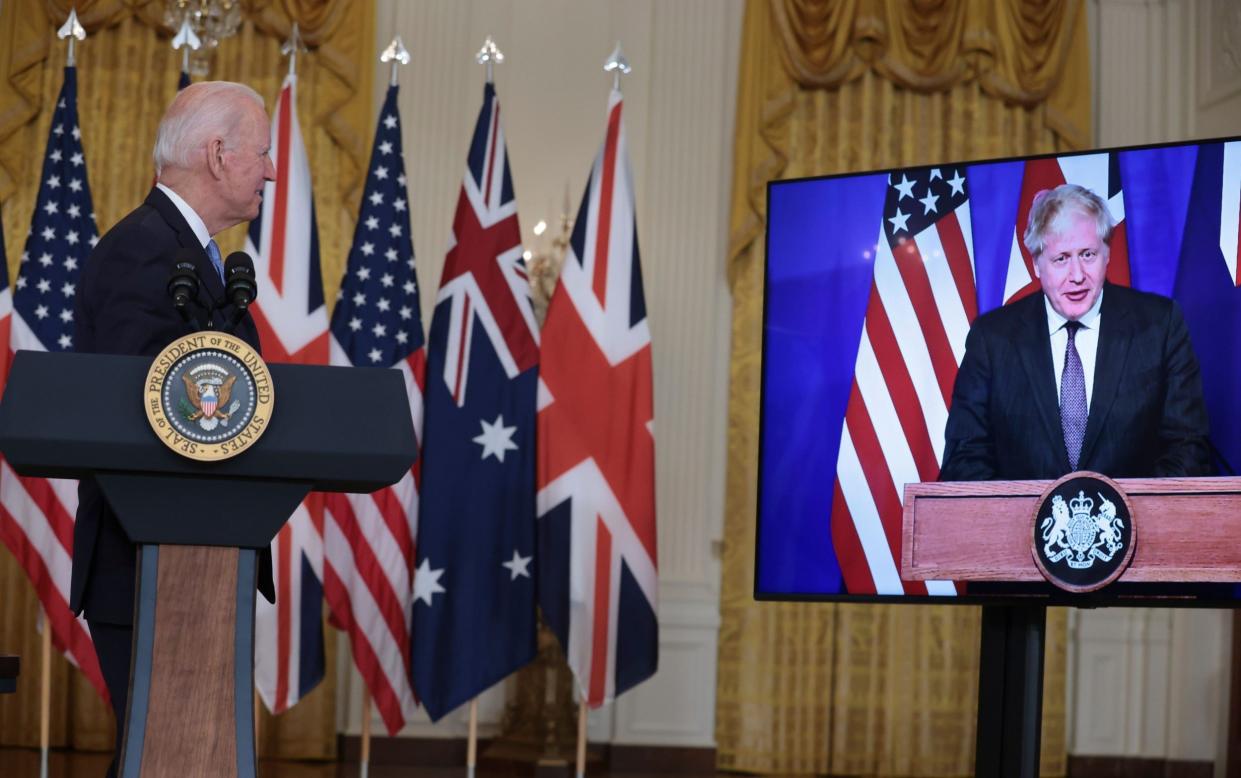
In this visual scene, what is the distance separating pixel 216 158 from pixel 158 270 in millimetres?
269

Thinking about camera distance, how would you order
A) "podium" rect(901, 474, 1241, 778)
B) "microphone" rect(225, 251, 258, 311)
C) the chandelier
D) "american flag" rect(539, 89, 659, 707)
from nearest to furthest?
"microphone" rect(225, 251, 258, 311) < "podium" rect(901, 474, 1241, 778) < "american flag" rect(539, 89, 659, 707) < the chandelier

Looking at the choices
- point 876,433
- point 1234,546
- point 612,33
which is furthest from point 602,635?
point 612,33

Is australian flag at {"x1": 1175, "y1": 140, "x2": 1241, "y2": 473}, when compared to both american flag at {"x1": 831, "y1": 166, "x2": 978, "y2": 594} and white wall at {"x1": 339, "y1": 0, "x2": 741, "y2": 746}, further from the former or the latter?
white wall at {"x1": 339, "y1": 0, "x2": 741, "y2": 746}

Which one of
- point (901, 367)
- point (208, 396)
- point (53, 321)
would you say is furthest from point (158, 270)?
point (53, 321)

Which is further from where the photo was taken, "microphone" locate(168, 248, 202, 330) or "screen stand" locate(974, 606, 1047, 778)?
"screen stand" locate(974, 606, 1047, 778)

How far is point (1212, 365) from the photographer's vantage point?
358cm

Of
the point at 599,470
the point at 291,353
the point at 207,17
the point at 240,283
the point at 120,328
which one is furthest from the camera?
the point at 207,17

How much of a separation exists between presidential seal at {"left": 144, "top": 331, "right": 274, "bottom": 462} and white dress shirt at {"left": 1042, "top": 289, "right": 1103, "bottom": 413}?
2277mm

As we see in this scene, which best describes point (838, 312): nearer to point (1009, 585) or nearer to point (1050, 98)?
point (1009, 585)

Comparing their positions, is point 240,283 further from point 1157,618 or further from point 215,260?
point 1157,618

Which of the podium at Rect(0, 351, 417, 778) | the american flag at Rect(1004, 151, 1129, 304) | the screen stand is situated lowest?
the screen stand

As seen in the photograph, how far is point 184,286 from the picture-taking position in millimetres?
2299

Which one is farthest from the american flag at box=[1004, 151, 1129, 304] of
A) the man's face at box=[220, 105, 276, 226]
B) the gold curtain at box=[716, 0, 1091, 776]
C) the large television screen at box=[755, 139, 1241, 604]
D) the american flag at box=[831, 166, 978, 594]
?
the gold curtain at box=[716, 0, 1091, 776]

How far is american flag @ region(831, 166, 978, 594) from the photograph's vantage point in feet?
13.1
